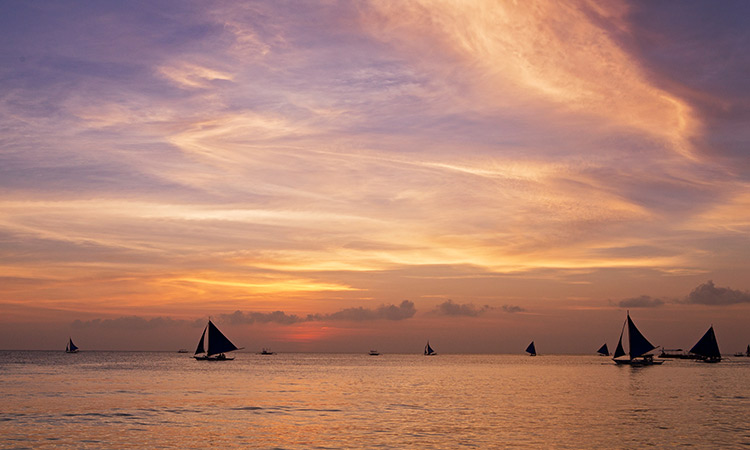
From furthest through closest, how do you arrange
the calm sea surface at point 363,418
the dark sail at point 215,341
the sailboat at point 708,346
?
the sailboat at point 708,346, the dark sail at point 215,341, the calm sea surface at point 363,418

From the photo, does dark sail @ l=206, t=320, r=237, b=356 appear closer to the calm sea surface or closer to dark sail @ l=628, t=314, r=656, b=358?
the calm sea surface

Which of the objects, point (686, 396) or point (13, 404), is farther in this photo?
point (686, 396)

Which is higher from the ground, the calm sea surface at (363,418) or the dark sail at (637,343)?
the dark sail at (637,343)

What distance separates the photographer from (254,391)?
78.3 metres

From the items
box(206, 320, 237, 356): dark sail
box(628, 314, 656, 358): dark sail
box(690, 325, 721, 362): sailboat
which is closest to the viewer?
box(628, 314, 656, 358): dark sail

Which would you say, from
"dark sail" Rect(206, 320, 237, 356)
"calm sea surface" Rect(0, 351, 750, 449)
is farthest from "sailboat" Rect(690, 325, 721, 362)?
"dark sail" Rect(206, 320, 237, 356)

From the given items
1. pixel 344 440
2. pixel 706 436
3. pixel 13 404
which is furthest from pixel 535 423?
pixel 13 404

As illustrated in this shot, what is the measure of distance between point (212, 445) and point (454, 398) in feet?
124

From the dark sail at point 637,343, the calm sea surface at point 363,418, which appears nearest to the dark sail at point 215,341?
the calm sea surface at point 363,418

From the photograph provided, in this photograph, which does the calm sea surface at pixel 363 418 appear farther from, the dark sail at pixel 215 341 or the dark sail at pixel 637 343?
the dark sail at pixel 215 341

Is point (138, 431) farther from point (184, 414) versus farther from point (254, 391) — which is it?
point (254, 391)

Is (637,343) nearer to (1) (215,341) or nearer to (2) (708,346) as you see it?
(2) (708,346)

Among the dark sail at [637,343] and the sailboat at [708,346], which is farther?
the sailboat at [708,346]

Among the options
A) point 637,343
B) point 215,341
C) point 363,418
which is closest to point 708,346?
point 637,343
